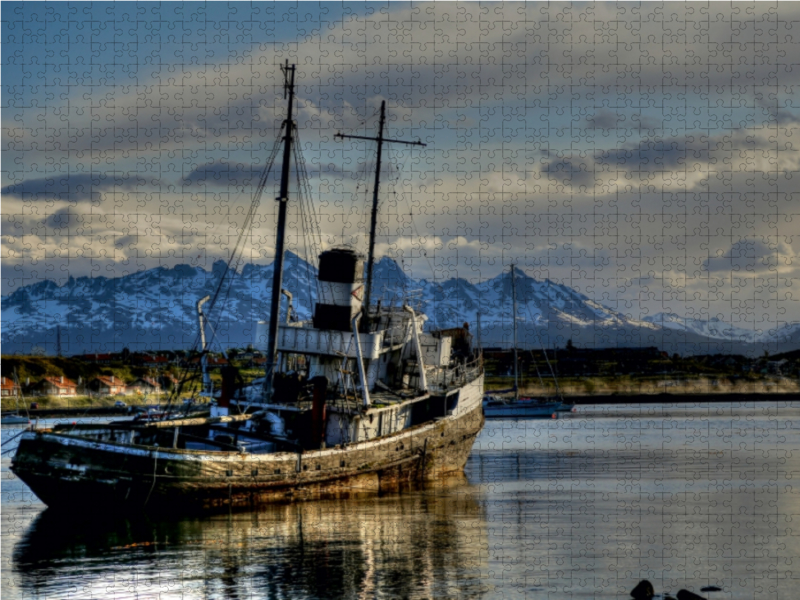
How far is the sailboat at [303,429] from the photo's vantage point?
4031 cm

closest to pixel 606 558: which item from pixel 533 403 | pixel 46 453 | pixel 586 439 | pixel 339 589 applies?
pixel 339 589

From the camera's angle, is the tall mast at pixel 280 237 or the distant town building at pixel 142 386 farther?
the distant town building at pixel 142 386

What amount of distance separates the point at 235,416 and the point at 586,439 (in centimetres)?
5007

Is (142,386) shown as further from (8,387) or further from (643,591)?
(643,591)

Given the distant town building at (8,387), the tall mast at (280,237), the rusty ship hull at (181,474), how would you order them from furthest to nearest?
the distant town building at (8,387)
the tall mast at (280,237)
the rusty ship hull at (181,474)

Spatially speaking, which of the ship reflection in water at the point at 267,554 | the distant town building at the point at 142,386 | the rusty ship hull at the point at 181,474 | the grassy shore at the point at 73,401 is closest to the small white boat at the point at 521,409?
the grassy shore at the point at 73,401

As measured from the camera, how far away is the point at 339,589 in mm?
29234

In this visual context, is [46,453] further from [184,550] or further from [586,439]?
[586,439]

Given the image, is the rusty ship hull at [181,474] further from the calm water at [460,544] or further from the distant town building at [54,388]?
the distant town building at [54,388]

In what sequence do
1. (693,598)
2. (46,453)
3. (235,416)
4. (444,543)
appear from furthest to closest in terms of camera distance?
(235,416), (46,453), (444,543), (693,598)

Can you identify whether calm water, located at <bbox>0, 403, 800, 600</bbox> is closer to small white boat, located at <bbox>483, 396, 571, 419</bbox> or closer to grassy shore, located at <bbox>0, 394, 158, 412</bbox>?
small white boat, located at <bbox>483, 396, 571, 419</bbox>

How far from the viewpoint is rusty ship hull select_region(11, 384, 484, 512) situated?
4000cm

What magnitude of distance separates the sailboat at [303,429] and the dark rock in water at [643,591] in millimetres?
19011

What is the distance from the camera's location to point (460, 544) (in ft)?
119
